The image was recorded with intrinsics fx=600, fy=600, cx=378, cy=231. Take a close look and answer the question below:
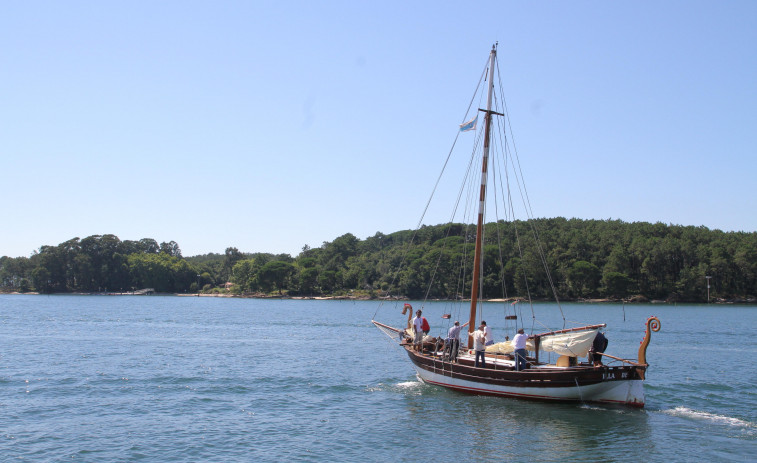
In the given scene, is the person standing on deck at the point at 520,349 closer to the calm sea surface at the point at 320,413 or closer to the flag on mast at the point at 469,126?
the calm sea surface at the point at 320,413

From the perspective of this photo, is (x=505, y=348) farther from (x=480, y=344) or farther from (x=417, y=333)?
(x=417, y=333)

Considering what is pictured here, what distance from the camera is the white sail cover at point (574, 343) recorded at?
2789 centimetres

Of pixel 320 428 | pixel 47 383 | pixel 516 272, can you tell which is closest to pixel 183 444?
pixel 320 428

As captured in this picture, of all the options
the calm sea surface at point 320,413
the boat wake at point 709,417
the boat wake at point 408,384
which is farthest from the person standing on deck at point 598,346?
the boat wake at point 408,384

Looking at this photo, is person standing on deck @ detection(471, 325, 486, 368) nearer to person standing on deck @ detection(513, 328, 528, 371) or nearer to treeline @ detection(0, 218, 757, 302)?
person standing on deck @ detection(513, 328, 528, 371)

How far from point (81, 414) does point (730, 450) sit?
26035mm

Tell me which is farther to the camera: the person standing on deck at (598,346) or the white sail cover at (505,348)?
the white sail cover at (505,348)

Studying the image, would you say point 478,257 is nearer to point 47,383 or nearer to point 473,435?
point 473,435

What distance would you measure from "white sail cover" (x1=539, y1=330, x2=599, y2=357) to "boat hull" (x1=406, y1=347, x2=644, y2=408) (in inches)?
33.8

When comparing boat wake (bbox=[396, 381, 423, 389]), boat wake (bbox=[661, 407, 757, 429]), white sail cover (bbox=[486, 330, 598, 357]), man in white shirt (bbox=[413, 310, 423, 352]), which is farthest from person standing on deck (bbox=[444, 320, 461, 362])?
boat wake (bbox=[661, 407, 757, 429])

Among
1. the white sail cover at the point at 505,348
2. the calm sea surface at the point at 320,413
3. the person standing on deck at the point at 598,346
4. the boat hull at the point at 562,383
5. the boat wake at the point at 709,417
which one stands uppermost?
the person standing on deck at the point at 598,346

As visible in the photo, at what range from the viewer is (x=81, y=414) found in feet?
86.1

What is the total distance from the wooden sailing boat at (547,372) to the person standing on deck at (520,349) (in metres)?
Result: 0.32

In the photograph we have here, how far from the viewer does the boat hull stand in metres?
26.8
